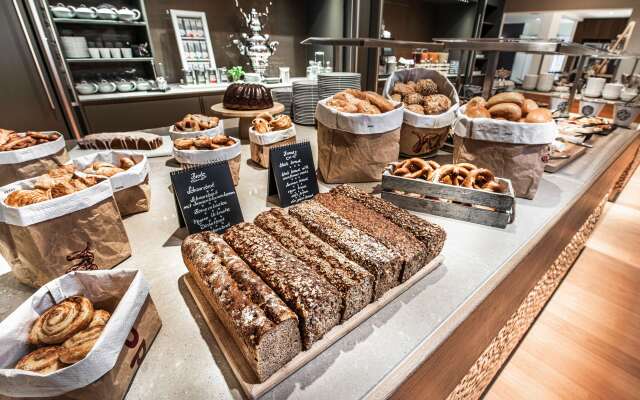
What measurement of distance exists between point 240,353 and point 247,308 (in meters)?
0.12

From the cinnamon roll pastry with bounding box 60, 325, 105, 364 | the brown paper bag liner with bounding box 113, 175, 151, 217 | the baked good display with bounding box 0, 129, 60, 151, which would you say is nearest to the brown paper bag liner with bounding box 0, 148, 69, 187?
the baked good display with bounding box 0, 129, 60, 151

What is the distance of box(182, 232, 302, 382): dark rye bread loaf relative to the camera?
645 mm

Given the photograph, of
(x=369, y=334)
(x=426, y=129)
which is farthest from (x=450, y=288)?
(x=426, y=129)

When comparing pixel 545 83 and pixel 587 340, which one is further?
pixel 545 83

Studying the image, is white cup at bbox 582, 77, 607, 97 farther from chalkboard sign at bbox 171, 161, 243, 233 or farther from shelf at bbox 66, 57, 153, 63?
shelf at bbox 66, 57, 153, 63

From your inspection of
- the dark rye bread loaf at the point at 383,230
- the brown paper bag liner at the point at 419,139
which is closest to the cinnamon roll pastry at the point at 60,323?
the dark rye bread loaf at the point at 383,230

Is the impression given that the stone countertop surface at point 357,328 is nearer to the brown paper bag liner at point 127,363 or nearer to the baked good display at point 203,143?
the brown paper bag liner at point 127,363

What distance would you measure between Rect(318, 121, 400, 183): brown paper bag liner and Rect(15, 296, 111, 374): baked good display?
106 centimetres

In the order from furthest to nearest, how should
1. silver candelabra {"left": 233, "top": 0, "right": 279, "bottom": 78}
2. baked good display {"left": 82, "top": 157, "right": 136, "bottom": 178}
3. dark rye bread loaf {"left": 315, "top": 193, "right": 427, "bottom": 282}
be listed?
silver candelabra {"left": 233, "top": 0, "right": 279, "bottom": 78} < baked good display {"left": 82, "top": 157, "right": 136, "bottom": 178} < dark rye bread loaf {"left": 315, "top": 193, "right": 427, "bottom": 282}

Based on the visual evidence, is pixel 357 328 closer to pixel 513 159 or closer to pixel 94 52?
pixel 513 159

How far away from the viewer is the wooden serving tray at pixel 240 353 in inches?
26.2

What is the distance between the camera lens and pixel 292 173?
132 centimetres

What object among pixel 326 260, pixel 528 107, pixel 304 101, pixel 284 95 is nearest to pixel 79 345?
pixel 326 260

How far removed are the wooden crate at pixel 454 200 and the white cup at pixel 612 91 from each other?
3.29 m
